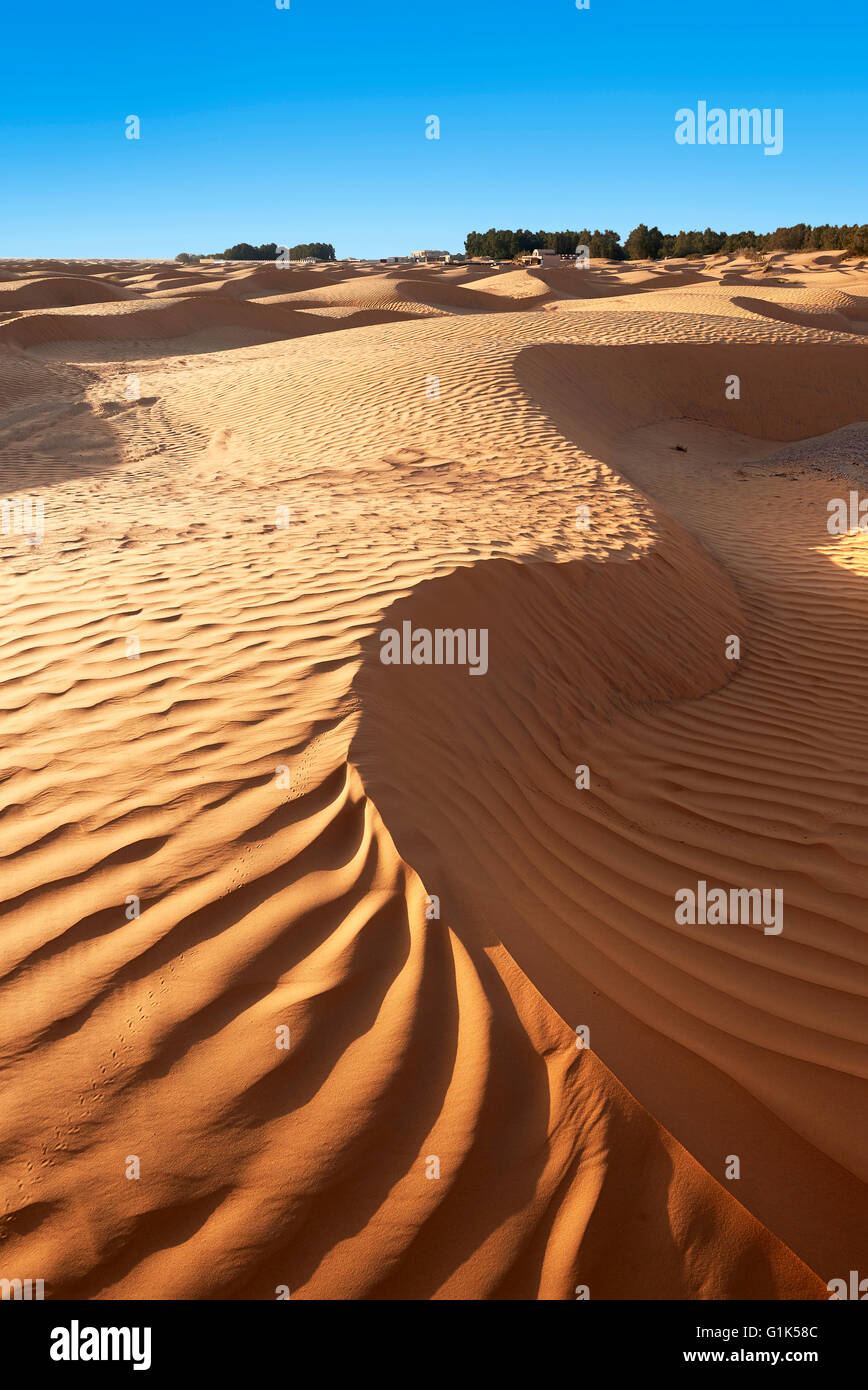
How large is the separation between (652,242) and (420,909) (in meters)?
65.2

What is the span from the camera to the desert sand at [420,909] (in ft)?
6.44

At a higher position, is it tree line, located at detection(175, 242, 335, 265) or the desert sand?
tree line, located at detection(175, 242, 335, 265)

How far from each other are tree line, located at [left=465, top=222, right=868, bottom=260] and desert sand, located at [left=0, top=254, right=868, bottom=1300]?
58602mm

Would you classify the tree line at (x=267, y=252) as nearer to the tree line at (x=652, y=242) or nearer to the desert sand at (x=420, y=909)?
the tree line at (x=652, y=242)

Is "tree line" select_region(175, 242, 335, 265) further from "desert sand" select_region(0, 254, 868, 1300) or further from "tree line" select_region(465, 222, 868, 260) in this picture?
"desert sand" select_region(0, 254, 868, 1300)

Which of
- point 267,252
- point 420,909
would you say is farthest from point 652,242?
point 420,909

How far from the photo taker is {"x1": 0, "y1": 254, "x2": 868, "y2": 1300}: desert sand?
196cm

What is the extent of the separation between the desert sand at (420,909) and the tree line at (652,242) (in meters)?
58.6

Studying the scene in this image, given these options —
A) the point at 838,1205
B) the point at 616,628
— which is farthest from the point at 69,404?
the point at 838,1205

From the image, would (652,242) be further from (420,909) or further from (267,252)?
(420,909)

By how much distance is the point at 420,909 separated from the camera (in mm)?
2643

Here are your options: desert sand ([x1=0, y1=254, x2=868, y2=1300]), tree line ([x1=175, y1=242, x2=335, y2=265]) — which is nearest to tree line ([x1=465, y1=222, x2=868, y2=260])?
tree line ([x1=175, y1=242, x2=335, y2=265])

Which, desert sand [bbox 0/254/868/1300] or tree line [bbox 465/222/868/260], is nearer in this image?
desert sand [bbox 0/254/868/1300]
